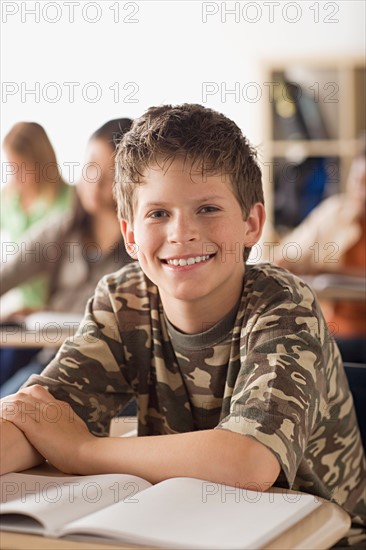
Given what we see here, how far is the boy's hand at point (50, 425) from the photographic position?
1.14 metres

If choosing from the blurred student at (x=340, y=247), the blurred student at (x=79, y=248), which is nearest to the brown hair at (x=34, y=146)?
the blurred student at (x=79, y=248)

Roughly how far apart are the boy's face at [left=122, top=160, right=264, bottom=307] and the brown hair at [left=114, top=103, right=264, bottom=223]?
0.06ft

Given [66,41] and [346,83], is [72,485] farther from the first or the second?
[346,83]

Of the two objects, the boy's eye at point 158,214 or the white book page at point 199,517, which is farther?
the boy's eye at point 158,214

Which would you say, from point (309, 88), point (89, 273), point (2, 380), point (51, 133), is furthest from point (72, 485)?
point (309, 88)

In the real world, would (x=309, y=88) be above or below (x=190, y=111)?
above

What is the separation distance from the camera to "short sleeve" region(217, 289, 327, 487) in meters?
1.10

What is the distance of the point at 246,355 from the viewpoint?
125 cm

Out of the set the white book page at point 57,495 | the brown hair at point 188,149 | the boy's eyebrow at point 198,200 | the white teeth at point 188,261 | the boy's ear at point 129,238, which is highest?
the brown hair at point 188,149

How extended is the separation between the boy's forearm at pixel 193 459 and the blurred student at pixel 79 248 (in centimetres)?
185

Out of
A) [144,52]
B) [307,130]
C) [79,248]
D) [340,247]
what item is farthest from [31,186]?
[307,130]

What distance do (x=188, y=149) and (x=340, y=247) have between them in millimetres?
2790

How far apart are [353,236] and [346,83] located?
5.29ft

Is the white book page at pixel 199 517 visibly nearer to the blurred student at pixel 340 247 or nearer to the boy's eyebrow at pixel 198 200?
the boy's eyebrow at pixel 198 200
